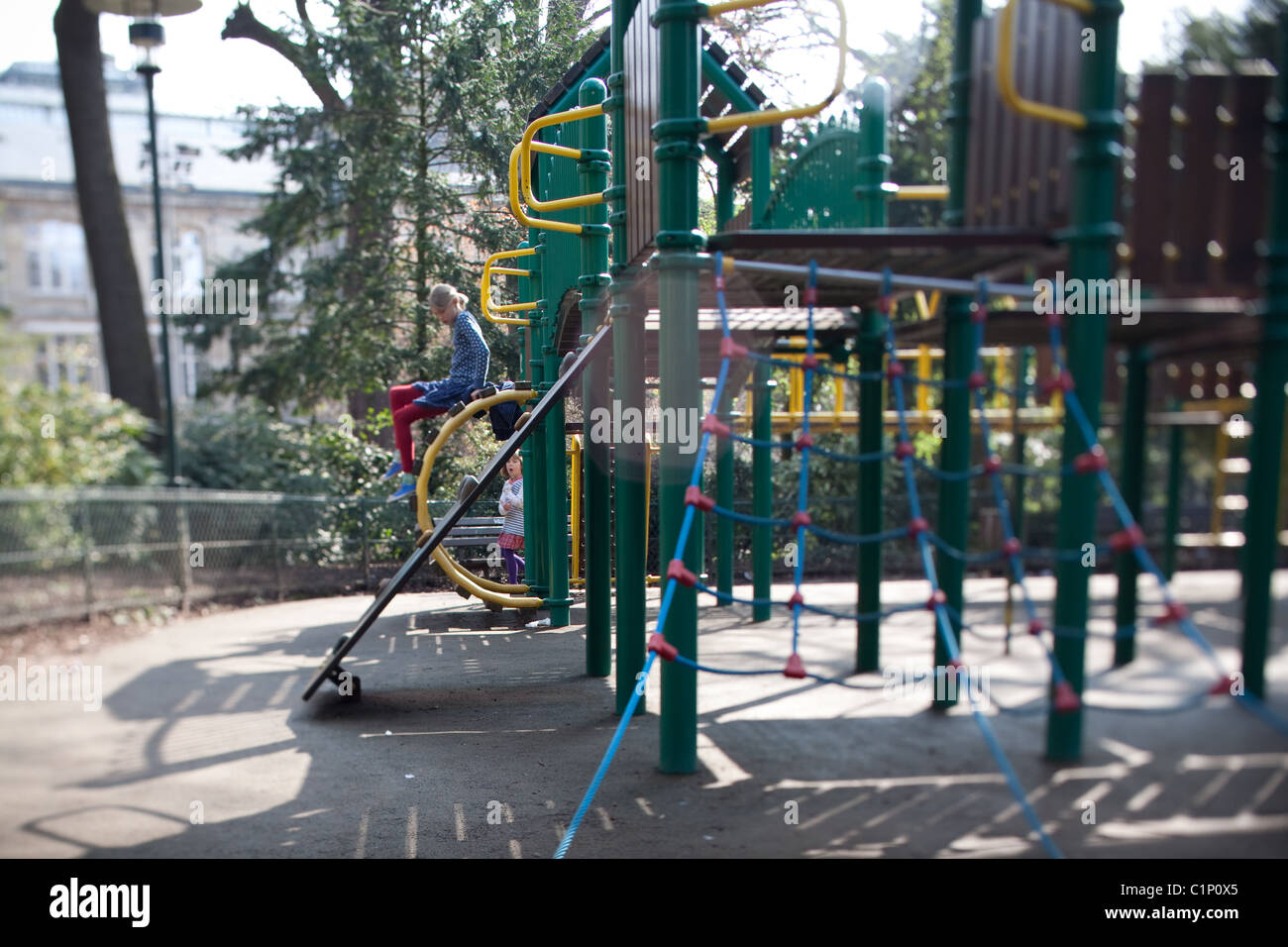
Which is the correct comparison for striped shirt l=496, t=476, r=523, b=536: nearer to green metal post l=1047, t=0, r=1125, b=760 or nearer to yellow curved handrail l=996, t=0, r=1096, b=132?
green metal post l=1047, t=0, r=1125, b=760

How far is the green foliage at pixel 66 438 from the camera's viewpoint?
1579mm

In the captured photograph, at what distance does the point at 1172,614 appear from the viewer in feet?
5.24

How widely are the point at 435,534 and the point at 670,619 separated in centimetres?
93

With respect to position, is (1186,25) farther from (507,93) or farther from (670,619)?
(507,93)

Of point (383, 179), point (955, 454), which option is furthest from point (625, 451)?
point (383, 179)

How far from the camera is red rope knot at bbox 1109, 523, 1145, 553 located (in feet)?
5.14

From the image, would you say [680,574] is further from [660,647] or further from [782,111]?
[782,111]

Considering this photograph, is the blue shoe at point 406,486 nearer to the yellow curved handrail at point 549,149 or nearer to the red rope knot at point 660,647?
the yellow curved handrail at point 549,149

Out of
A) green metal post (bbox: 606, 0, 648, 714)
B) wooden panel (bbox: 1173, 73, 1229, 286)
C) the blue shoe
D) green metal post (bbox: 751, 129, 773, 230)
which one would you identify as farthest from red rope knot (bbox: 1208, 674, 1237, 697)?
green metal post (bbox: 751, 129, 773, 230)

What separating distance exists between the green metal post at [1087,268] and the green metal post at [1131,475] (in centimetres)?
7

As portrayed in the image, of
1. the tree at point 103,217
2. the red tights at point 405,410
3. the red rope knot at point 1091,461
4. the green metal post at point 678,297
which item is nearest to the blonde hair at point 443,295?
the red tights at point 405,410

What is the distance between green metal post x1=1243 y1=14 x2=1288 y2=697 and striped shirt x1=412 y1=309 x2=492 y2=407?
2.18 m
